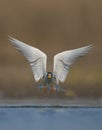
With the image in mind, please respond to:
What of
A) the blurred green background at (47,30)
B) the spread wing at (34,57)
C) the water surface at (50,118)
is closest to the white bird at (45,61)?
the spread wing at (34,57)

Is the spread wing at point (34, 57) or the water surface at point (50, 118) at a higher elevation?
the spread wing at point (34, 57)

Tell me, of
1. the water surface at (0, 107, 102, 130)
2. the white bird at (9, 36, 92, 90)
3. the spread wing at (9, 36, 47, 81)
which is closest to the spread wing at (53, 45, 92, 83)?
the white bird at (9, 36, 92, 90)

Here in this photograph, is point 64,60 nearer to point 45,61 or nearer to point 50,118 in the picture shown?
point 45,61

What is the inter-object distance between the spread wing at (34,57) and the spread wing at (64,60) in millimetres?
101

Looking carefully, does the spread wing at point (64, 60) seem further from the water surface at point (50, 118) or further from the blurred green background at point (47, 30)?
the blurred green background at point (47, 30)

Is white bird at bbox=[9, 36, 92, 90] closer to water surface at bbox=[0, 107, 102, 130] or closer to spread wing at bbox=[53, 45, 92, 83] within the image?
spread wing at bbox=[53, 45, 92, 83]

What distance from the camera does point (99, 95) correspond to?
9.51 meters

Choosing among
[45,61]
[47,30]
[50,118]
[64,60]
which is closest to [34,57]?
[45,61]

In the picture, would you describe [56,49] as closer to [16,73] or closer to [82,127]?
[16,73]

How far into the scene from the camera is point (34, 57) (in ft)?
27.9

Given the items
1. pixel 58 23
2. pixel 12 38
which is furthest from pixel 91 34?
pixel 12 38

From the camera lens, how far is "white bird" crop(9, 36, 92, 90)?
8445 mm

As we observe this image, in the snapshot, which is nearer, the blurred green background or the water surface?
the water surface

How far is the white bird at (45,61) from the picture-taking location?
8.45 metres
